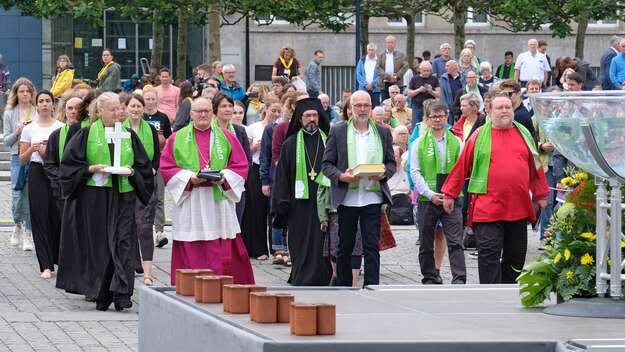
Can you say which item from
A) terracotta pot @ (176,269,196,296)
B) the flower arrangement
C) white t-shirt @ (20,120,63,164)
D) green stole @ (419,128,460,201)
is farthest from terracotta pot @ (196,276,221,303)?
white t-shirt @ (20,120,63,164)

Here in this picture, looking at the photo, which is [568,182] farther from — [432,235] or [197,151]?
[432,235]

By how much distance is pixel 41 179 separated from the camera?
17.4 m

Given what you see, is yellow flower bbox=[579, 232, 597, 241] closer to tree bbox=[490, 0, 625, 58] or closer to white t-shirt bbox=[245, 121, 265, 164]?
white t-shirt bbox=[245, 121, 265, 164]

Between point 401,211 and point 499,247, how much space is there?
8.91 m

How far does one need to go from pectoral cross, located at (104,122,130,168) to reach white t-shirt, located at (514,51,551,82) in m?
17.1

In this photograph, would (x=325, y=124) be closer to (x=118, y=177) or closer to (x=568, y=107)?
(x=118, y=177)

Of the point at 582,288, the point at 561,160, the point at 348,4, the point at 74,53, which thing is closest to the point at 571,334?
the point at 582,288

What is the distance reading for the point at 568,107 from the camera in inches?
→ 310

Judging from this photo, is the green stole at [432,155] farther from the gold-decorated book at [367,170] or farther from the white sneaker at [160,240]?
the white sneaker at [160,240]

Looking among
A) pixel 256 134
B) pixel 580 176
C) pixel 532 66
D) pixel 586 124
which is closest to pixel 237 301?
pixel 586 124

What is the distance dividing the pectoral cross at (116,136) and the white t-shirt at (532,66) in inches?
673

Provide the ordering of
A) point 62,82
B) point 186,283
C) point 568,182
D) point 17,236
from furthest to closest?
1. point 62,82
2. point 17,236
3. point 568,182
4. point 186,283

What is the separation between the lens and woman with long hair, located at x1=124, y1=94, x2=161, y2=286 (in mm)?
15203

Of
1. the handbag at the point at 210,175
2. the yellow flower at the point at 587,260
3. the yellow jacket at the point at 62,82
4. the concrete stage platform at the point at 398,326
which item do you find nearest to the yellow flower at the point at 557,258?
the yellow flower at the point at 587,260
